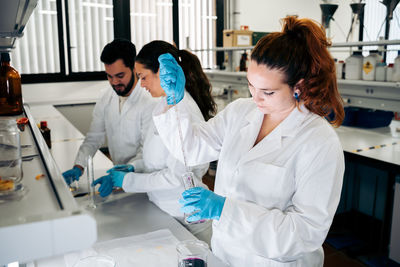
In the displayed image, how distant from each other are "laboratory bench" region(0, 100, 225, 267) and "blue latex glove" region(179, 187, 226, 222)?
0.19 meters

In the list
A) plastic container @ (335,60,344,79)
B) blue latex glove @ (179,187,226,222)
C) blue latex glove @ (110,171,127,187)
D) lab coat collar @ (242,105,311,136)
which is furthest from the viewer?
plastic container @ (335,60,344,79)

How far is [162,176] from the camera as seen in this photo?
1594 mm

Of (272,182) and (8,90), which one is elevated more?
(8,90)

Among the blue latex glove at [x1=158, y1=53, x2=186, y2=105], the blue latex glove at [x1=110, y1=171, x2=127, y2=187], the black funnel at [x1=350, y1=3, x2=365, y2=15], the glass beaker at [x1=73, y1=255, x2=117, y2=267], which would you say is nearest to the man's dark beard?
the blue latex glove at [x1=110, y1=171, x2=127, y2=187]

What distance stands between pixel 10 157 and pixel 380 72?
2.86 m

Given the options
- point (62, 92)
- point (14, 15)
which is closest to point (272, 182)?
point (14, 15)

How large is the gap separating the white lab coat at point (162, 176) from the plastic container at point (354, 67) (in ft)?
6.41

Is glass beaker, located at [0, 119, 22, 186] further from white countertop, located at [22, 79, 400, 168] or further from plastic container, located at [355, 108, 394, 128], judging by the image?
plastic container, located at [355, 108, 394, 128]

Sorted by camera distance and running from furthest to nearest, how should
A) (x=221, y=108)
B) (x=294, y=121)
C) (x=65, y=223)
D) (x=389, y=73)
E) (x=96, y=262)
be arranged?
(x=221, y=108) < (x=389, y=73) < (x=294, y=121) < (x=96, y=262) < (x=65, y=223)

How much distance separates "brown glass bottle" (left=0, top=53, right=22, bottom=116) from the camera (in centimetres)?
144

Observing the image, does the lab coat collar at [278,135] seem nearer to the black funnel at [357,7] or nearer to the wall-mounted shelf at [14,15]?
the wall-mounted shelf at [14,15]

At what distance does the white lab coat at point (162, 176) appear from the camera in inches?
62.2

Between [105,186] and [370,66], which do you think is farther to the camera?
[370,66]

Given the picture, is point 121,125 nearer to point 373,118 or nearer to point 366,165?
point 366,165
